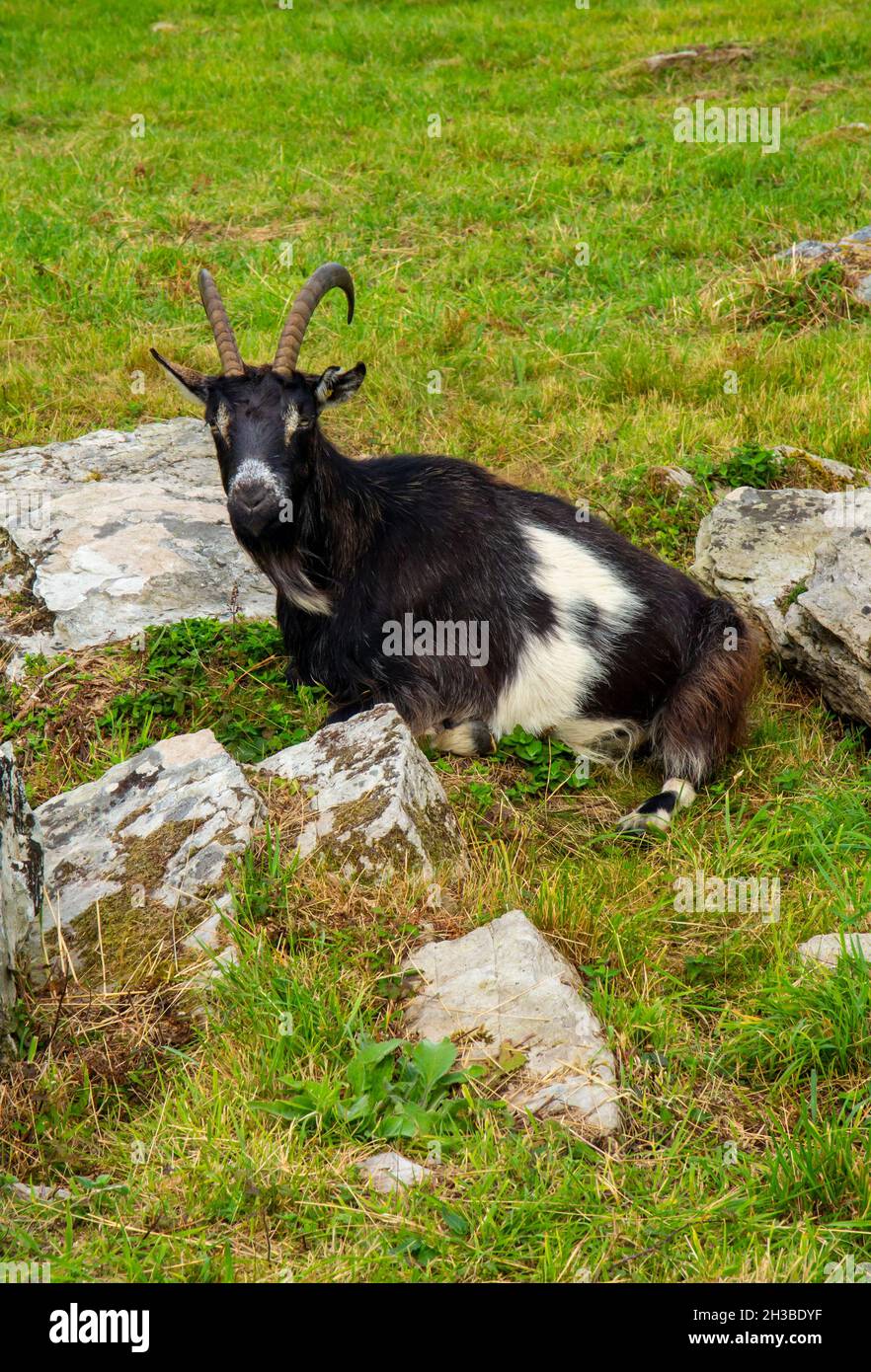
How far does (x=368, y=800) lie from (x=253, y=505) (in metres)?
1.36

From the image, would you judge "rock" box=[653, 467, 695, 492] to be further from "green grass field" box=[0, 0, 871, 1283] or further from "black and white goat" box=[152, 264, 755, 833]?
"black and white goat" box=[152, 264, 755, 833]

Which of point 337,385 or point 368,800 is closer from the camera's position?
point 368,800

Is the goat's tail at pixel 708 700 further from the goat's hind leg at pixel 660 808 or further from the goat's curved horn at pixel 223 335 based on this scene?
the goat's curved horn at pixel 223 335

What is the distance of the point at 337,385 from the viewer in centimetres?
508

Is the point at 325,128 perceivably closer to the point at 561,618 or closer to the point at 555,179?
the point at 555,179

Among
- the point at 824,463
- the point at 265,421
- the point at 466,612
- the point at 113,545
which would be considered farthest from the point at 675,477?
the point at 113,545

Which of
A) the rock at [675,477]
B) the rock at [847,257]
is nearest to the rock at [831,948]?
the rock at [675,477]

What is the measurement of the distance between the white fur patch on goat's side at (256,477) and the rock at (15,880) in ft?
5.33

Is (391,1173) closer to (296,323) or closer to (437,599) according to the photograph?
(437,599)

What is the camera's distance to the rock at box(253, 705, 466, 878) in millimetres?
3870

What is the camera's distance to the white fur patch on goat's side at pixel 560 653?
5.23 metres

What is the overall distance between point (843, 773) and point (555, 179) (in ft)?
22.6

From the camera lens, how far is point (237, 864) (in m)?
3.76

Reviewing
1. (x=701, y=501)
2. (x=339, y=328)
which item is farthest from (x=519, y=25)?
(x=701, y=501)
